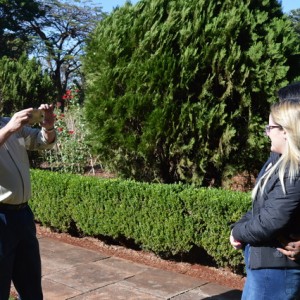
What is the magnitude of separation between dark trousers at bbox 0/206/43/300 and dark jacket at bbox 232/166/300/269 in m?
1.45

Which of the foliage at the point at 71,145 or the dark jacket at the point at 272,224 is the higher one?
the foliage at the point at 71,145

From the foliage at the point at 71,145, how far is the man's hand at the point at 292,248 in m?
6.69

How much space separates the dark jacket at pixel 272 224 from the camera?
221 centimetres

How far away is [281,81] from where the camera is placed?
18.3 feet

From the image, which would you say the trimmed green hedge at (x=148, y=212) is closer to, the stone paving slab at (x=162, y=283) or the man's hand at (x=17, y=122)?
the stone paving slab at (x=162, y=283)

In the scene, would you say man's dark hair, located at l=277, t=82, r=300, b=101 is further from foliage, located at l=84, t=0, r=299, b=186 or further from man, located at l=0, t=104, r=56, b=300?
foliage, located at l=84, t=0, r=299, b=186

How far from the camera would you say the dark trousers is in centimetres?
310

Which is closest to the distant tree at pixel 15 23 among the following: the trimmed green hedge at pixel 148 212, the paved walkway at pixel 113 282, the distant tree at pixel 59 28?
the distant tree at pixel 59 28

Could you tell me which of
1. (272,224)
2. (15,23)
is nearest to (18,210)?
(272,224)

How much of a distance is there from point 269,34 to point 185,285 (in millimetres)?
2982

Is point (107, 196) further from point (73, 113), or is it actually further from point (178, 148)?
point (73, 113)

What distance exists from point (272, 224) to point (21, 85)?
962 centimetres

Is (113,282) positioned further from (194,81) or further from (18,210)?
(194,81)

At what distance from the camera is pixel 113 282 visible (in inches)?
192
